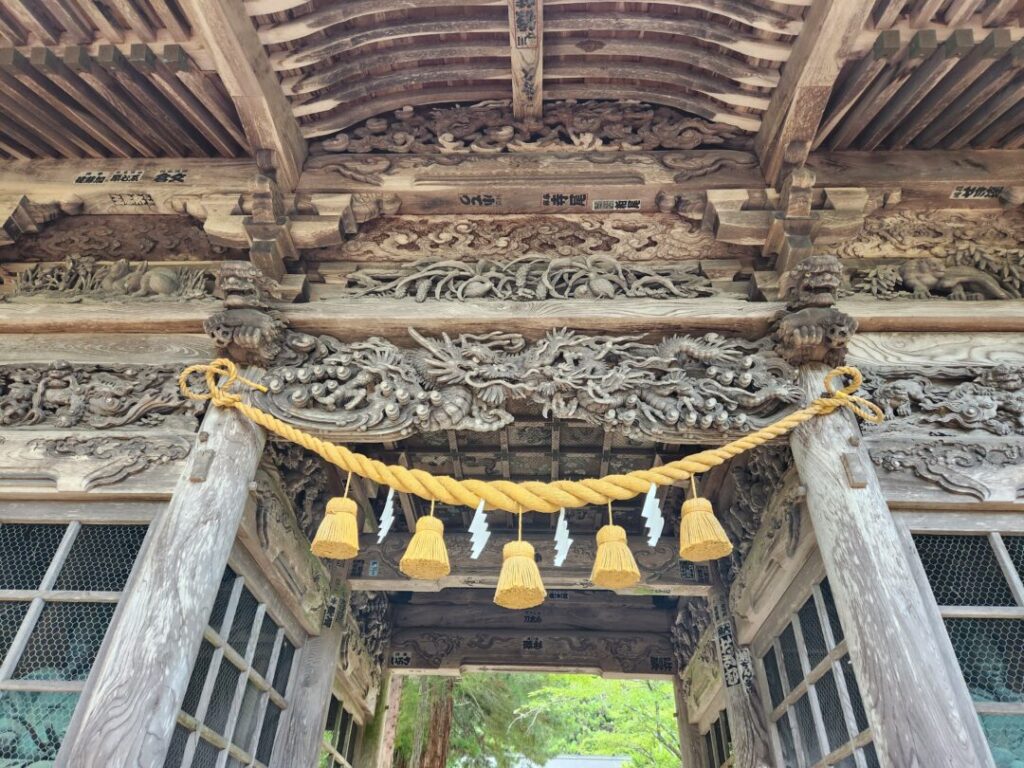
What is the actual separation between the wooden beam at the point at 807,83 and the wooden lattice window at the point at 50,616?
14.0 feet

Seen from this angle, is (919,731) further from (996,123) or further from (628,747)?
(628,747)

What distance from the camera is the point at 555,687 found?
1295 centimetres

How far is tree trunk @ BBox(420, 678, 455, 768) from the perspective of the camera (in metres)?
10.7

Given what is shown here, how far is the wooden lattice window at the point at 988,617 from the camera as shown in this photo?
9.48 feet

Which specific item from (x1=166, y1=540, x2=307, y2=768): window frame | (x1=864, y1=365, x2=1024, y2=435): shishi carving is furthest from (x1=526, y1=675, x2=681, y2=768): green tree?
(x1=864, y1=365, x2=1024, y2=435): shishi carving

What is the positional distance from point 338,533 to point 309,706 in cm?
214

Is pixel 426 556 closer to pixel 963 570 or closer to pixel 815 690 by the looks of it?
pixel 815 690

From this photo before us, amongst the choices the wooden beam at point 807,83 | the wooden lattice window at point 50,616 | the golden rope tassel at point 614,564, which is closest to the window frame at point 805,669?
the golden rope tassel at point 614,564

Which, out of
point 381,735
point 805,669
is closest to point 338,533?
point 805,669

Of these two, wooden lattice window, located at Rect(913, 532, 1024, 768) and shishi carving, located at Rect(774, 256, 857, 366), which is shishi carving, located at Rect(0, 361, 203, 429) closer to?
shishi carving, located at Rect(774, 256, 857, 366)

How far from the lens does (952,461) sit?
338cm

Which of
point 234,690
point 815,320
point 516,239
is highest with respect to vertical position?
point 516,239

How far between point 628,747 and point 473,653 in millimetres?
6729

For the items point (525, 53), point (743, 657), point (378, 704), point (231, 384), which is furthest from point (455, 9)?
point (378, 704)
